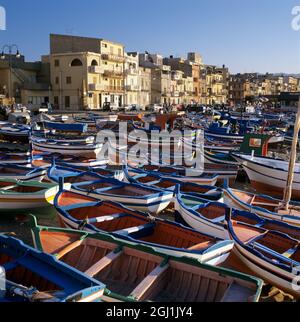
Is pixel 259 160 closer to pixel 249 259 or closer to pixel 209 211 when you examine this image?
pixel 209 211

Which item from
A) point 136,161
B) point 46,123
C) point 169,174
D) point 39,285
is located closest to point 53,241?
point 39,285

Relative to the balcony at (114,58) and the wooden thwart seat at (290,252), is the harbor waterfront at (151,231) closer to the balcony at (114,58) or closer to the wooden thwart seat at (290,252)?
the wooden thwart seat at (290,252)

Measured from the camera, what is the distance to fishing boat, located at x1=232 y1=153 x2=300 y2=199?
15242 mm

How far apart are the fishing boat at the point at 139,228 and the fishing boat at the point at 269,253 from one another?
1.74 ft

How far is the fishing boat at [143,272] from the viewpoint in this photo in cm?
587

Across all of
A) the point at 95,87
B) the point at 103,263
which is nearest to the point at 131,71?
the point at 95,87

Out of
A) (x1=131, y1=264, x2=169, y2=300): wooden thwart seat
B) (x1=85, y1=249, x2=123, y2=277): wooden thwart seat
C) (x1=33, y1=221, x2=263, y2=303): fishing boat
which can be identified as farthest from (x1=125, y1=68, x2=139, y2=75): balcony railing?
(x1=131, y1=264, x2=169, y2=300): wooden thwart seat

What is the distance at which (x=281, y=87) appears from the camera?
12888 cm

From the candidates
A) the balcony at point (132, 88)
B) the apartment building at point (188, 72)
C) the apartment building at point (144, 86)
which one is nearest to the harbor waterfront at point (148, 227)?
the balcony at point (132, 88)

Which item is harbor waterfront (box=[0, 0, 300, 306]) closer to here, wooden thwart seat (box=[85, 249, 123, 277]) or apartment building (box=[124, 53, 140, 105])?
wooden thwart seat (box=[85, 249, 123, 277])

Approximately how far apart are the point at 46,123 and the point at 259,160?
18.0m

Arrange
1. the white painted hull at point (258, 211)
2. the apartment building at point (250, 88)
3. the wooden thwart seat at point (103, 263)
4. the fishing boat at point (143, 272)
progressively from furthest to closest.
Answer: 1. the apartment building at point (250, 88)
2. the white painted hull at point (258, 211)
3. the wooden thwart seat at point (103, 263)
4. the fishing boat at point (143, 272)

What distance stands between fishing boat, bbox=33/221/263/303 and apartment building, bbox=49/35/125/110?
4955 cm
